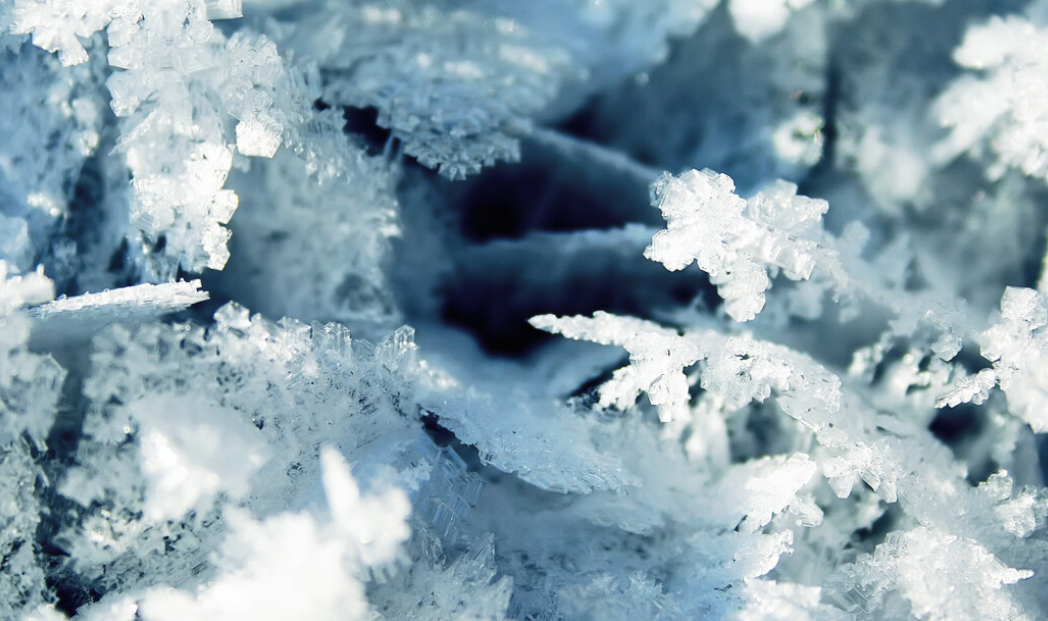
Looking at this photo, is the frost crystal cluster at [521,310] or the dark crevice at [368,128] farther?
the dark crevice at [368,128]

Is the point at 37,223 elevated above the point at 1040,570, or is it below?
above

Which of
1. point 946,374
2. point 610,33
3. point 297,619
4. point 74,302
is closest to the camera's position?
point 297,619

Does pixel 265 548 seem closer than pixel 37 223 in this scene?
Yes

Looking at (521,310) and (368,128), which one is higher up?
A: (368,128)

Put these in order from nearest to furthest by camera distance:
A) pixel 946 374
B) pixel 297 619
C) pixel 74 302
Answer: pixel 297 619 → pixel 74 302 → pixel 946 374

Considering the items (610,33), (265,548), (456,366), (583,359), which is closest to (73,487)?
(265,548)

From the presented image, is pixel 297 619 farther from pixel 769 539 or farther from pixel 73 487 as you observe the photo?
pixel 769 539

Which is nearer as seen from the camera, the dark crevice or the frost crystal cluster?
the frost crystal cluster

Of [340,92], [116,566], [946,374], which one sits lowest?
[116,566]
